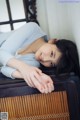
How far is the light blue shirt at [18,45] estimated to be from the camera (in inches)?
46.1

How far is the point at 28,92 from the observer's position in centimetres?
96

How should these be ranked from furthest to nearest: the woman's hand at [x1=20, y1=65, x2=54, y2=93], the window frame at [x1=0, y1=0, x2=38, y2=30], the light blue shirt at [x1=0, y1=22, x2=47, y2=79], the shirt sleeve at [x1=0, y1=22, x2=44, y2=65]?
the window frame at [x1=0, y1=0, x2=38, y2=30] → the shirt sleeve at [x1=0, y1=22, x2=44, y2=65] → the light blue shirt at [x1=0, y1=22, x2=47, y2=79] → the woman's hand at [x1=20, y1=65, x2=54, y2=93]

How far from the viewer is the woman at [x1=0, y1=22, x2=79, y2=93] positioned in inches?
38.4

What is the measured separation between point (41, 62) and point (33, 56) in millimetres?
68

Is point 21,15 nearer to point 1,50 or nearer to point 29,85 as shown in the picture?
point 1,50

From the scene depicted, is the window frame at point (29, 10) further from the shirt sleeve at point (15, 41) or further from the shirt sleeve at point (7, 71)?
the shirt sleeve at point (7, 71)

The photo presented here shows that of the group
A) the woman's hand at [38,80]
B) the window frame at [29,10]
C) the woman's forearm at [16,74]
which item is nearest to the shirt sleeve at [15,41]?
the woman's forearm at [16,74]

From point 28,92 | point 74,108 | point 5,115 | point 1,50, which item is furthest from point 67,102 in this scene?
point 1,50

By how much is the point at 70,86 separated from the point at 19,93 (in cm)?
23

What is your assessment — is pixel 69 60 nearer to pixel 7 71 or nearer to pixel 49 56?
pixel 49 56

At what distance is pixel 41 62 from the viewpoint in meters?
1.27

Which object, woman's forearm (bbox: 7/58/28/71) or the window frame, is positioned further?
the window frame

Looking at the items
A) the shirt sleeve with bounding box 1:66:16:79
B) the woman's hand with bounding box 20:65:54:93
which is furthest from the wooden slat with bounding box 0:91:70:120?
the shirt sleeve with bounding box 1:66:16:79

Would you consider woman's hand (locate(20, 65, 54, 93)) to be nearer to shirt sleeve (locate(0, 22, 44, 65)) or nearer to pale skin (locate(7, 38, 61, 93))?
pale skin (locate(7, 38, 61, 93))
